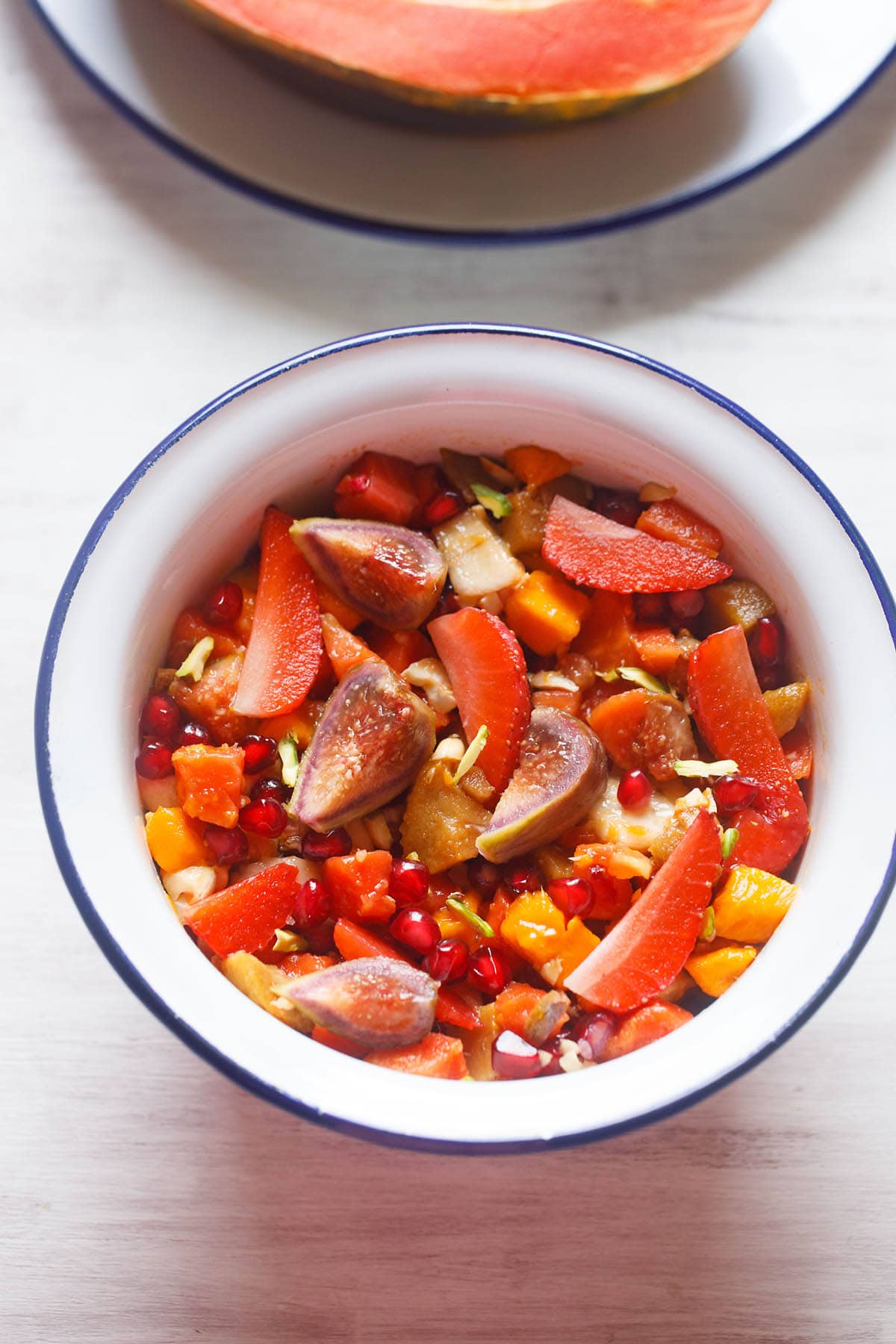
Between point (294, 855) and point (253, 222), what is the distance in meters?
0.89

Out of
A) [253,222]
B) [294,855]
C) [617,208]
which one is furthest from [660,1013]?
[253,222]

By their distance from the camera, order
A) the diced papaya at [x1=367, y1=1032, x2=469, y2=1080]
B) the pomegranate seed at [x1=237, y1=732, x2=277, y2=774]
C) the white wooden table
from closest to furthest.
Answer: the diced papaya at [x1=367, y1=1032, x2=469, y2=1080], the pomegranate seed at [x1=237, y1=732, x2=277, y2=774], the white wooden table

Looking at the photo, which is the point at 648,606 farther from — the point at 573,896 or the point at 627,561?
the point at 573,896

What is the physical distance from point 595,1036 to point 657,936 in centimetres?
12

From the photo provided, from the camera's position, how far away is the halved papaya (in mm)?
1349

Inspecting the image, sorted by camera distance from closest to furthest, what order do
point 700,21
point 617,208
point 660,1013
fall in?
point 660,1013 → point 700,21 → point 617,208

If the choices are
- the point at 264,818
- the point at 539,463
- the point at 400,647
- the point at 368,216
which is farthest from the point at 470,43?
the point at 264,818

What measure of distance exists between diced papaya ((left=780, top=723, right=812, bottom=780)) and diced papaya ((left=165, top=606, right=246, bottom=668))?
2.03ft


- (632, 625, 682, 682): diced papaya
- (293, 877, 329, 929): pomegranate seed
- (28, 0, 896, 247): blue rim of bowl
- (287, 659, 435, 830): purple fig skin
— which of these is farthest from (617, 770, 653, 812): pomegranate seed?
(28, 0, 896, 247): blue rim of bowl

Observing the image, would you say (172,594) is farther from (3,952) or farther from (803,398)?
(803,398)

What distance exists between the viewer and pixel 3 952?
149 centimetres

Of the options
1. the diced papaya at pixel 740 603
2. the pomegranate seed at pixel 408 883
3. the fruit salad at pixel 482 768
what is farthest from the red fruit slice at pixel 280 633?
the diced papaya at pixel 740 603

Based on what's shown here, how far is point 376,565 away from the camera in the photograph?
1246mm

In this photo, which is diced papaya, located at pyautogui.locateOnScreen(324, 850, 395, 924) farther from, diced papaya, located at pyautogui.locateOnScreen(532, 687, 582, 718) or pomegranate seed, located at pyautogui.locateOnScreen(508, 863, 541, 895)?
diced papaya, located at pyautogui.locateOnScreen(532, 687, 582, 718)
